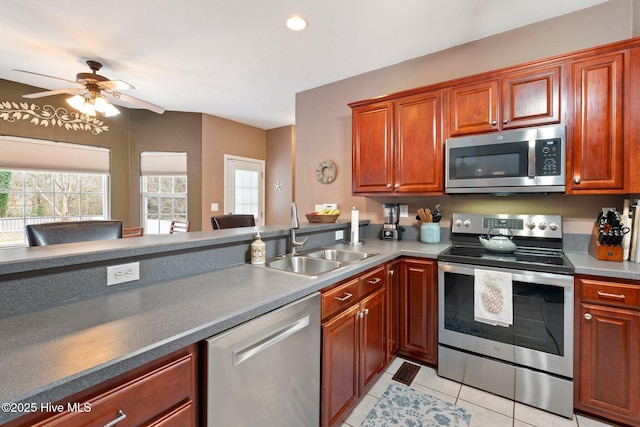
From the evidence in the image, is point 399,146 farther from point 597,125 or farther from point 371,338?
point 371,338

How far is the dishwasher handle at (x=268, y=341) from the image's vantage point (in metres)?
1.00

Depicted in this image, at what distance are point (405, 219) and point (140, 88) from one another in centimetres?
358

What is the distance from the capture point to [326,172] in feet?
11.0

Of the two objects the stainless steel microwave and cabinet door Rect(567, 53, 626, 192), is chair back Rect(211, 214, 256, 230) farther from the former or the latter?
cabinet door Rect(567, 53, 626, 192)

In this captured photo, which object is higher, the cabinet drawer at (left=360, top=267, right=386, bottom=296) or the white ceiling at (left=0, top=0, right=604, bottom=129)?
the white ceiling at (left=0, top=0, right=604, bottom=129)

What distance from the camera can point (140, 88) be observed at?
12.0 feet

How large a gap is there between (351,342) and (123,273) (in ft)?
3.89

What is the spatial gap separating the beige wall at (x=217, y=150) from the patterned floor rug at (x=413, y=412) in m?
3.76

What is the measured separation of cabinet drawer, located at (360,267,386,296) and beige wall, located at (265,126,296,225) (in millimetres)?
3505

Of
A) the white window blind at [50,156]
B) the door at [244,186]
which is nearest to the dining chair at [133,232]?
the white window blind at [50,156]

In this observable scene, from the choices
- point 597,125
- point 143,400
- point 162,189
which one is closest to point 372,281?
point 143,400

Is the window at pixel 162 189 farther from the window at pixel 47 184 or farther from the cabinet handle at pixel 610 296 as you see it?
the cabinet handle at pixel 610 296

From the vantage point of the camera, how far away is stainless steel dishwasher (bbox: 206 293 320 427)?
939mm

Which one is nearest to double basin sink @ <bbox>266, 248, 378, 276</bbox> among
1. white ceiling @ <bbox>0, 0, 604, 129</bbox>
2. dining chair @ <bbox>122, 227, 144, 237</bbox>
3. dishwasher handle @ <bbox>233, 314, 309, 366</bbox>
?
dishwasher handle @ <bbox>233, 314, 309, 366</bbox>
